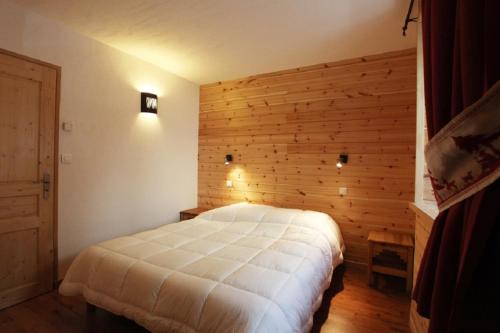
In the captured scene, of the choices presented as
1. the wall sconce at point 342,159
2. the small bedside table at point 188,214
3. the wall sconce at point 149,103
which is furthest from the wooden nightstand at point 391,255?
the wall sconce at point 149,103

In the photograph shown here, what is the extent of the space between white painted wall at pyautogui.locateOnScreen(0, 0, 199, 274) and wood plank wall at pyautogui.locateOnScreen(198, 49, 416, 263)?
748mm

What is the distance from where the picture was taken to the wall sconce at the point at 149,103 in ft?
11.2

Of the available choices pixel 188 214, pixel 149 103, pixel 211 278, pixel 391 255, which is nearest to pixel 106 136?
pixel 149 103

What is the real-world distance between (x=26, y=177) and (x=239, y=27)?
2.44 m

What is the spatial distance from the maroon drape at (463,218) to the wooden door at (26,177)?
9.88 ft

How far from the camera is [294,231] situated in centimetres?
270

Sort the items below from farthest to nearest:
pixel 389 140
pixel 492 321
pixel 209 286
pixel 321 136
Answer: pixel 321 136 → pixel 389 140 → pixel 209 286 → pixel 492 321

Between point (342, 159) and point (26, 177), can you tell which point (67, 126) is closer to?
point (26, 177)

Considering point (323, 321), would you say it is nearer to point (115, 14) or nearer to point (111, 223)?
point (111, 223)

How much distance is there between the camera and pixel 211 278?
1666mm

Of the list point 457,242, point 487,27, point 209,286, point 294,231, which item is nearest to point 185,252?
point 209,286

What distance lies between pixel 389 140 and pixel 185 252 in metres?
2.54

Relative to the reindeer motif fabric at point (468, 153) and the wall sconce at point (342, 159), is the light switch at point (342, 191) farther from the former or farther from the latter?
the reindeer motif fabric at point (468, 153)

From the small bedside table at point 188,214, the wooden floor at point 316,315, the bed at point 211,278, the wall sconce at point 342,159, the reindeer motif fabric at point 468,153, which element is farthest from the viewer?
the small bedside table at point 188,214
